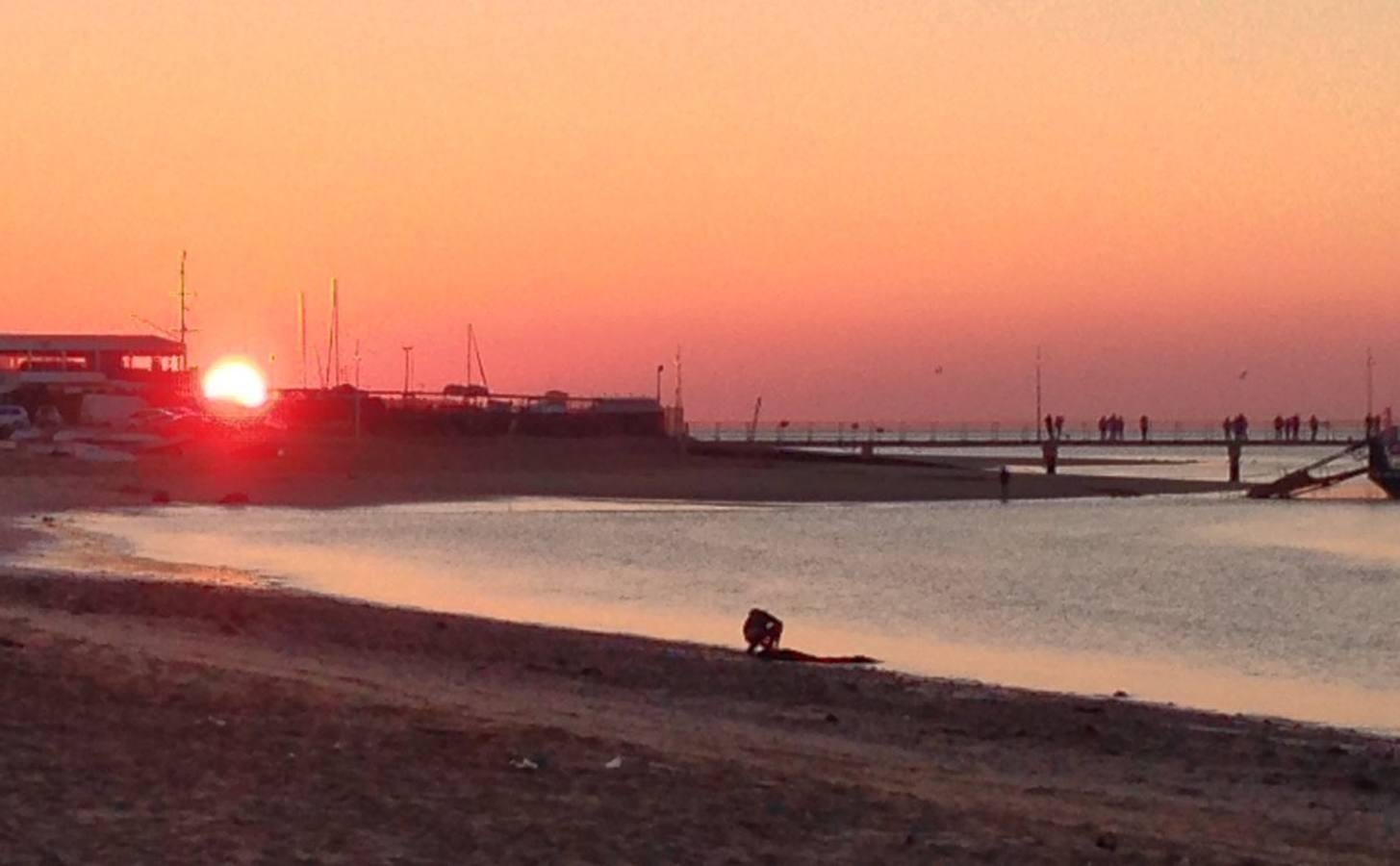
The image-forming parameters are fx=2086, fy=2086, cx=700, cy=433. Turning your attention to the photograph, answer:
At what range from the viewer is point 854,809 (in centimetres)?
1069

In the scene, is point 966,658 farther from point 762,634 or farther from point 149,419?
point 149,419

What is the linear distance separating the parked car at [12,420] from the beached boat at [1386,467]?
5259cm

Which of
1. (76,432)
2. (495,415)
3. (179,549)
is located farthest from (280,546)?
(495,415)

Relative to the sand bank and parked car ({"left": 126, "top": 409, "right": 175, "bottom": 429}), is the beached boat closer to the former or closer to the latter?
the sand bank

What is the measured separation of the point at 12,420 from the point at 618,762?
7872 cm

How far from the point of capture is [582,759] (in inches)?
467

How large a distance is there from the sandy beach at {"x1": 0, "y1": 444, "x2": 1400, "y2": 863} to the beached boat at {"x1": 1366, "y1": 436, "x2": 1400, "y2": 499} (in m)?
61.1

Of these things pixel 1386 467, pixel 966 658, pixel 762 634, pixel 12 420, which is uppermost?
pixel 12 420

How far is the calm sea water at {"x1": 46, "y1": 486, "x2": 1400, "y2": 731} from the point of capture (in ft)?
79.5

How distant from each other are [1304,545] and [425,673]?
3484 centimetres

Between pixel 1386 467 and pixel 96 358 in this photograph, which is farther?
pixel 96 358

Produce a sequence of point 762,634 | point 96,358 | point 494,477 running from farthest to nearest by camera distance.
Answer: point 96,358, point 494,477, point 762,634

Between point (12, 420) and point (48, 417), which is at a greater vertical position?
point (48, 417)

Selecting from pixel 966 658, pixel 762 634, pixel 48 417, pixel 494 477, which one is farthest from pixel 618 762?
pixel 48 417
